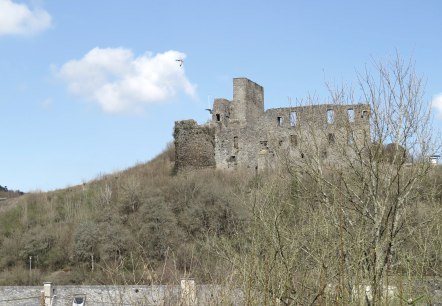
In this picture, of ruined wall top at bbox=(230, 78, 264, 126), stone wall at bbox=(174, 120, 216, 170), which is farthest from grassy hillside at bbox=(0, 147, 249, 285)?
ruined wall top at bbox=(230, 78, 264, 126)

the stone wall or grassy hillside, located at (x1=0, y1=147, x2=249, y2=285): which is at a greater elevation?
the stone wall

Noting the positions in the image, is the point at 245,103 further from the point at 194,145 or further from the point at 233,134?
the point at 194,145

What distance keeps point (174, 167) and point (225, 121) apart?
4.05 meters

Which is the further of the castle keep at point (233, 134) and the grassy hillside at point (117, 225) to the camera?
the castle keep at point (233, 134)

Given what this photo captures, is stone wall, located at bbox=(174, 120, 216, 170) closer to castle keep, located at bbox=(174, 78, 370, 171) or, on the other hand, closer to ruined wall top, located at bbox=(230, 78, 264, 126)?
castle keep, located at bbox=(174, 78, 370, 171)

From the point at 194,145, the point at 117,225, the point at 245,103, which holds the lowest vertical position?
the point at 117,225

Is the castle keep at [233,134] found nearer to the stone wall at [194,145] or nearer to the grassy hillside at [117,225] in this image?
the stone wall at [194,145]

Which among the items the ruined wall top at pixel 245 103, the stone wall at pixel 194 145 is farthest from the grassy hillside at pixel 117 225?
the ruined wall top at pixel 245 103

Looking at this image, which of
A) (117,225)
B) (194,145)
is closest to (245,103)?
(194,145)

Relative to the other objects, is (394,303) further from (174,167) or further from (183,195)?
(174,167)

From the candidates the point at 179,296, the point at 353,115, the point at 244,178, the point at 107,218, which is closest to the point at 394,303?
the point at 179,296

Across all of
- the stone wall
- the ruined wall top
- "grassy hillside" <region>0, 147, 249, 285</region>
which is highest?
the ruined wall top

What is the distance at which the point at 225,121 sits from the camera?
121ft

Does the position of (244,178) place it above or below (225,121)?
below
